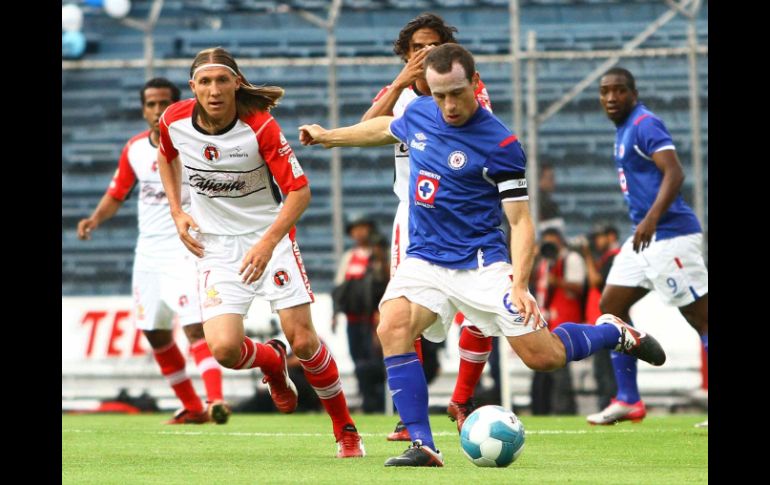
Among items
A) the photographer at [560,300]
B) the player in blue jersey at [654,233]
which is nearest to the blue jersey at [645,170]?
the player in blue jersey at [654,233]

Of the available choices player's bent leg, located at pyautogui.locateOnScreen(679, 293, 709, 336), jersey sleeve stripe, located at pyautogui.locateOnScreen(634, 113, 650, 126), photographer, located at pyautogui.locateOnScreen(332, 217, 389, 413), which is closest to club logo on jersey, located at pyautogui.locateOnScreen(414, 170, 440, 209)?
jersey sleeve stripe, located at pyautogui.locateOnScreen(634, 113, 650, 126)

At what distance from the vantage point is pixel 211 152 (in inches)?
271

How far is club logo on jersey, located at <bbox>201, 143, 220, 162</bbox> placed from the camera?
6.85 metres

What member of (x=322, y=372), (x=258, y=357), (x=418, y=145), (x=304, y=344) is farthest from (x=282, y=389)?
(x=418, y=145)

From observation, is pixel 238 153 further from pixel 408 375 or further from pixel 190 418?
pixel 190 418

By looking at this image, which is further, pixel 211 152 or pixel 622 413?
pixel 622 413

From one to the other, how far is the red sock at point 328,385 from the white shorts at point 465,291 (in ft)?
2.94

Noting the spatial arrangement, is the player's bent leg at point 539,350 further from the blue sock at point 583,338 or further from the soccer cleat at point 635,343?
the soccer cleat at point 635,343

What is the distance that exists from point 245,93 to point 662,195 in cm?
313

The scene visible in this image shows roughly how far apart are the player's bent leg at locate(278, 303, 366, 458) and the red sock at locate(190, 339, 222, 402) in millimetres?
3100

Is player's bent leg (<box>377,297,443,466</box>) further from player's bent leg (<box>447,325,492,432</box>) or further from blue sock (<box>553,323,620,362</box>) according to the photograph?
player's bent leg (<box>447,325,492,432</box>)

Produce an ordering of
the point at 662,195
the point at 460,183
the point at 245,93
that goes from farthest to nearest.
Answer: the point at 662,195 < the point at 245,93 < the point at 460,183
